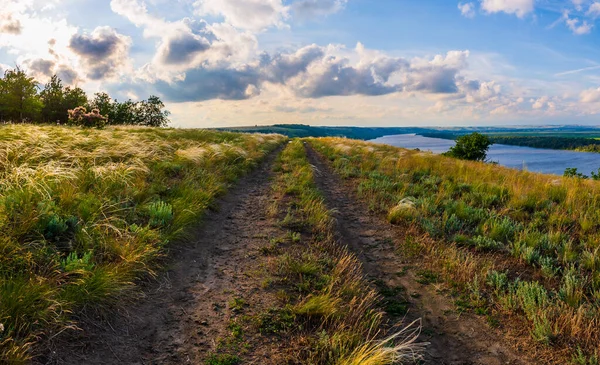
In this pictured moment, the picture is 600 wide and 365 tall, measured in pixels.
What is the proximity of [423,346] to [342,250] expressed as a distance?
6.75 ft

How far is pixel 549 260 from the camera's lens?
4734 millimetres

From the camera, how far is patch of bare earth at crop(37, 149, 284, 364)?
264 centimetres

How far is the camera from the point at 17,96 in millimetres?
44875

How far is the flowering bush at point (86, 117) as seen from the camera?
52.3ft

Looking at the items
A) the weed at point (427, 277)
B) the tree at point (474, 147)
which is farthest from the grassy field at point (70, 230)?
the tree at point (474, 147)

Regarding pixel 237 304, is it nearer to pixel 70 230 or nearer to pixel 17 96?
pixel 70 230

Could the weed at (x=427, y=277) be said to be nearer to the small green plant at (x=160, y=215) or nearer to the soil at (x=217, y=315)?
the soil at (x=217, y=315)

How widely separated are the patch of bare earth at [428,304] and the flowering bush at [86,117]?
15.2m

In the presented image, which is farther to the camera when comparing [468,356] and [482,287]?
[482,287]

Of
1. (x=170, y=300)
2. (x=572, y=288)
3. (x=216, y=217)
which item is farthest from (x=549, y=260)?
(x=216, y=217)

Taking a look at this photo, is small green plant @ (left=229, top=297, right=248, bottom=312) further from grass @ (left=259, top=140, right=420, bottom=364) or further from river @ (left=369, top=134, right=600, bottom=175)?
river @ (left=369, top=134, right=600, bottom=175)

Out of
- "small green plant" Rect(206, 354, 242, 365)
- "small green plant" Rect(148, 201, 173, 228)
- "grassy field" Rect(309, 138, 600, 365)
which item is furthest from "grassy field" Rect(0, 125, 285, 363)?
"grassy field" Rect(309, 138, 600, 365)

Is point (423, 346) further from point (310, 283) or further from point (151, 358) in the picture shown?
point (151, 358)

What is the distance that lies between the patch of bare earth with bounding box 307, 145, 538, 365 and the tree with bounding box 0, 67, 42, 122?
56.0m
